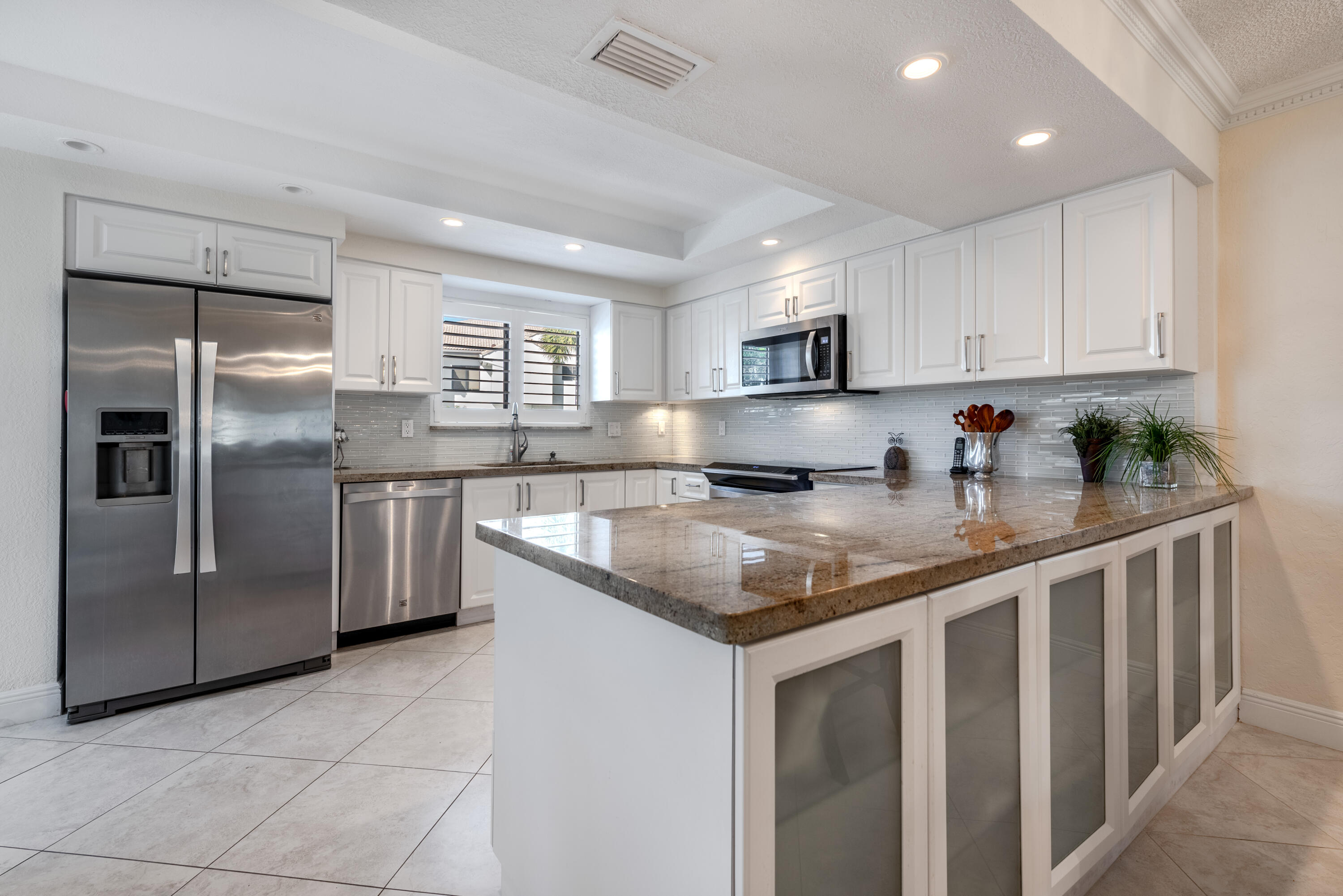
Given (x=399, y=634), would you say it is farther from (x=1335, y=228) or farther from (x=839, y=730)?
(x=1335, y=228)

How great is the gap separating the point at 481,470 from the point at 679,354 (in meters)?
1.82

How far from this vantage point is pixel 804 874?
34.9 inches

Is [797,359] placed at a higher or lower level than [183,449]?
higher

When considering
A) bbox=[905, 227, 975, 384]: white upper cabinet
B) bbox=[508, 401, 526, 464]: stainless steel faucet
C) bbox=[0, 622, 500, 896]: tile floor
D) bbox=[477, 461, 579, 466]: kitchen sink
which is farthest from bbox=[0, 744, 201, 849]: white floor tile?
bbox=[905, 227, 975, 384]: white upper cabinet

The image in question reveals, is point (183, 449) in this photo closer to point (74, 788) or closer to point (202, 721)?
point (202, 721)

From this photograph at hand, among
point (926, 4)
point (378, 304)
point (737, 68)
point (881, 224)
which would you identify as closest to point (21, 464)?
point (378, 304)

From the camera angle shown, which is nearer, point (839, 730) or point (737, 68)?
point (839, 730)

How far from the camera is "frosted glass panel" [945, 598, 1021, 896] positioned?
112 cm

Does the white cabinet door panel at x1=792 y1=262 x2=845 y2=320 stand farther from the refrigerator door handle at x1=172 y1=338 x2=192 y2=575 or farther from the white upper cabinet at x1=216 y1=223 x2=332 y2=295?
the refrigerator door handle at x1=172 y1=338 x2=192 y2=575

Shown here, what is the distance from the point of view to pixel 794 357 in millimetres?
3703

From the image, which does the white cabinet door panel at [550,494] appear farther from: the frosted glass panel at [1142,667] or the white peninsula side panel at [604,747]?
the frosted glass panel at [1142,667]

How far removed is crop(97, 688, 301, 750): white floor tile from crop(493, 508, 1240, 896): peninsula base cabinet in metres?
1.58

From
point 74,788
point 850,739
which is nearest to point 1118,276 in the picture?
point 850,739

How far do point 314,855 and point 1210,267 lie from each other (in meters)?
3.71
